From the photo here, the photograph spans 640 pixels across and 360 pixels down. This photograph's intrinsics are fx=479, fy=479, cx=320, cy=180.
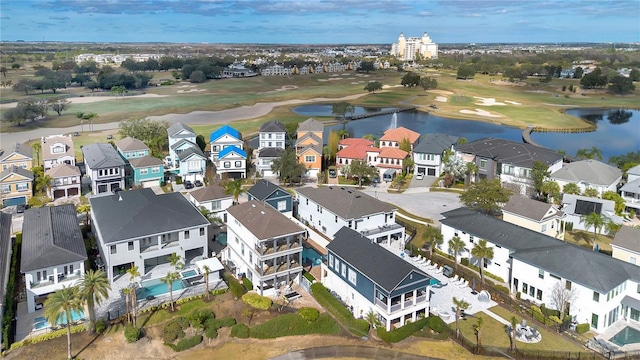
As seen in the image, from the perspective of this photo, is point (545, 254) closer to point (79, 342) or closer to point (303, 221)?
point (303, 221)

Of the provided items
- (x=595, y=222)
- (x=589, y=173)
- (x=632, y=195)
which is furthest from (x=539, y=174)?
A: (x=595, y=222)

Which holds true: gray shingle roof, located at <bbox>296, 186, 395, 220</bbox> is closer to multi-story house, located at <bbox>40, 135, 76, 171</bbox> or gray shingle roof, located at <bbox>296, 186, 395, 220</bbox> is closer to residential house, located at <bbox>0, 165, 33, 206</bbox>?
residential house, located at <bbox>0, 165, 33, 206</bbox>

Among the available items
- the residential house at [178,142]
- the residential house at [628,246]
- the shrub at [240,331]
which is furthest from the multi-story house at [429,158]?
the shrub at [240,331]

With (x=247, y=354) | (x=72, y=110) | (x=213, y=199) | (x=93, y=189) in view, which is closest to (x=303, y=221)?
(x=213, y=199)

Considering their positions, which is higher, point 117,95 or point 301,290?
point 117,95

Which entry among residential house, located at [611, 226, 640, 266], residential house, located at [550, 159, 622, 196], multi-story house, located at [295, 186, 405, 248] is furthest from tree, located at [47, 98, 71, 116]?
residential house, located at [611, 226, 640, 266]

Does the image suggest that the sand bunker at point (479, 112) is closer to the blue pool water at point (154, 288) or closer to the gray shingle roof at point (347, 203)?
the gray shingle roof at point (347, 203)

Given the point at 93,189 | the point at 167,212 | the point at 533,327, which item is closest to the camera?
the point at 533,327
